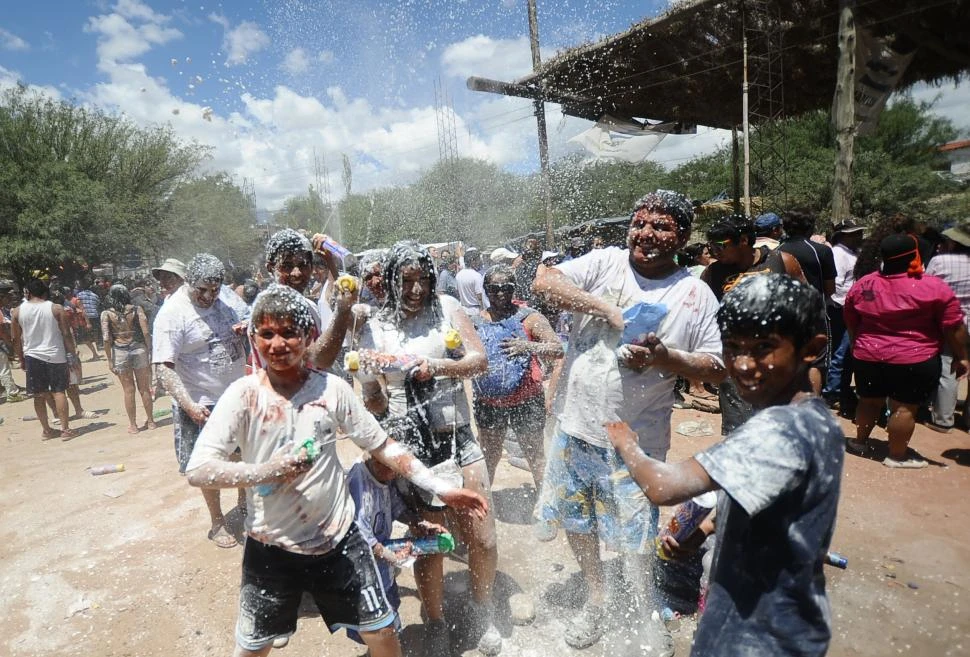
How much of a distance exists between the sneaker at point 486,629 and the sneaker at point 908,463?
3921 millimetres

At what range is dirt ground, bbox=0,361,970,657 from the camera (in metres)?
2.93

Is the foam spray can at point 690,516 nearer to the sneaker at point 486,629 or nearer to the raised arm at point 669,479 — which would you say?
the raised arm at point 669,479

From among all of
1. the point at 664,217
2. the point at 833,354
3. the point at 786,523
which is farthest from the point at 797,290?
the point at 833,354

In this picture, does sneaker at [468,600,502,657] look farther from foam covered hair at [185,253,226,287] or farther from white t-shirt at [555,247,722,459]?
foam covered hair at [185,253,226,287]

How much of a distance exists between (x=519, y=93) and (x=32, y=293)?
9.96m

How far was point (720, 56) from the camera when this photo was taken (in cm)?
1091

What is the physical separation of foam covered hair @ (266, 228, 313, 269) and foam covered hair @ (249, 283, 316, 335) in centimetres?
110

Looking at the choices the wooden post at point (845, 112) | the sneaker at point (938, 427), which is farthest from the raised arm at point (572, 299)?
the wooden post at point (845, 112)

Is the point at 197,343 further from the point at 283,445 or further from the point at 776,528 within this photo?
the point at 776,528

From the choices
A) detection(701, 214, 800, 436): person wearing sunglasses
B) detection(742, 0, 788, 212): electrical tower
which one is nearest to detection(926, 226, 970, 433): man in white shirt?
detection(701, 214, 800, 436): person wearing sunglasses

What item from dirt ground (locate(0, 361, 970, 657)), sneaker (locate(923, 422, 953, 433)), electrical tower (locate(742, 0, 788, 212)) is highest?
electrical tower (locate(742, 0, 788, 212))

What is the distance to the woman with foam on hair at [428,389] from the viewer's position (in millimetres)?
2705

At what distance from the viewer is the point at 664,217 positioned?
8.11 feet

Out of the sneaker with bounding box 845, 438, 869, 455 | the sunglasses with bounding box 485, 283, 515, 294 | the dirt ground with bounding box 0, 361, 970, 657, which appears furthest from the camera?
the sneaker with bounding box 845, 438, 869, 455
